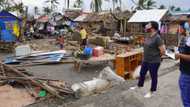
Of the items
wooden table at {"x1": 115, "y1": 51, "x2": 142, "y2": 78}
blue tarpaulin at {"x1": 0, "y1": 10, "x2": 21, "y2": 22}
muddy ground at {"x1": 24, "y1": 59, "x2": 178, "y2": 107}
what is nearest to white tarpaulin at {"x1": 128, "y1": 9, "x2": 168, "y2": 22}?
blue tarpaulin at {"x1": 0, "y1": 10, "x2": 21, "y2": 22}

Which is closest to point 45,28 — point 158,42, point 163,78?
point 163,78

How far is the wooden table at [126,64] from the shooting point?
13039 millimetres

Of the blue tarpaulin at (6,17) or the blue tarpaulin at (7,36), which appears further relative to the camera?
the blue tarpaulin at (6,17)

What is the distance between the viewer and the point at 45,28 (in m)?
42.6

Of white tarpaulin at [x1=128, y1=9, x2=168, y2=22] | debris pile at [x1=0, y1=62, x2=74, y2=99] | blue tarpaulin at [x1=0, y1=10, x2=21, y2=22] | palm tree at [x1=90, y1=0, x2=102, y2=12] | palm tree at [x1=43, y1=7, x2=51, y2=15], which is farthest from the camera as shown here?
palm tree at [x1=43, y1=7, x2=51, y2=15]

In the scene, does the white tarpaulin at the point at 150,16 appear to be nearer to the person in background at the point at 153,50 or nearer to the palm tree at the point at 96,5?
the person in background at the point at 153,50

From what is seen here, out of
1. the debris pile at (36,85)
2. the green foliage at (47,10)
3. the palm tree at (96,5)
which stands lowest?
the green foliage at (47,10)

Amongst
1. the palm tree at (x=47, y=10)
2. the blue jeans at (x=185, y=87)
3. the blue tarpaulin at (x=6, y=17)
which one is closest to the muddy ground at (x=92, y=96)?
the blue jeans at (x=185, y=87)

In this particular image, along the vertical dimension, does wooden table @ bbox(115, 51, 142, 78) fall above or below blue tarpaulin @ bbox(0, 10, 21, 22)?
below

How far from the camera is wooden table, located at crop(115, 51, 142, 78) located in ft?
42.8

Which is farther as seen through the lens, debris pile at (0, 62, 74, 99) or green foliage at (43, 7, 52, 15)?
green foliage at (43, 7, 52, 15)

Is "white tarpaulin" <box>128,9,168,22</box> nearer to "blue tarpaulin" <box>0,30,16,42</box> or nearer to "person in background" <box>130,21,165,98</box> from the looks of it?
"blue tarpaulin" <box>0,30,16,42</box>

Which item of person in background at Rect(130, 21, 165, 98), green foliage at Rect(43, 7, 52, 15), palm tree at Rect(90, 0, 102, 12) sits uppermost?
person in background at Rect(130, 21, 165, 98)

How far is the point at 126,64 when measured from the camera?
44.0 ft
